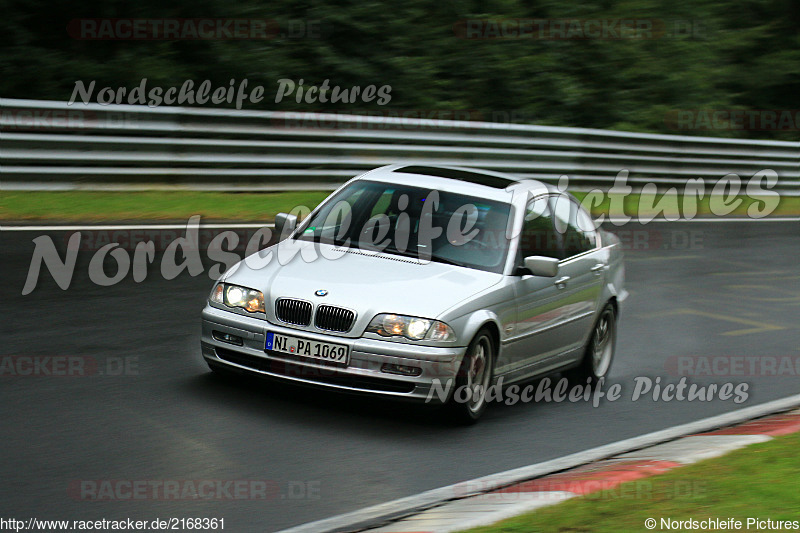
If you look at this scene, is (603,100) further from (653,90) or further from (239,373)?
(239,373)

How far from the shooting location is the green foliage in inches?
742

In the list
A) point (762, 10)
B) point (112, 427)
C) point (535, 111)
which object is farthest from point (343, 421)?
point (762, 10)

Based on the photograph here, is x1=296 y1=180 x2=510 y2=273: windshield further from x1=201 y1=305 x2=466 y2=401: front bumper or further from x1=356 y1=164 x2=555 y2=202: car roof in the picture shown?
x1=201 y1=305 x2=466 y2=401: front bumper

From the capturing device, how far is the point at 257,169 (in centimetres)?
1686

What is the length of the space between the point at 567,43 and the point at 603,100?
5.16ft

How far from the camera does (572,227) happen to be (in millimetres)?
9609

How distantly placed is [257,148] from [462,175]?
26.0ft

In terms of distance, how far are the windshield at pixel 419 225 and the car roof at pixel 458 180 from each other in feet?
0.27

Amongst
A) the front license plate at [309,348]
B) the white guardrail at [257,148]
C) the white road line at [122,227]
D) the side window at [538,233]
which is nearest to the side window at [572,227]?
the side window at [538,233]

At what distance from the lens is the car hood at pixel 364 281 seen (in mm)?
7488

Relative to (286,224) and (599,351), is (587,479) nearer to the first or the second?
(286,224)

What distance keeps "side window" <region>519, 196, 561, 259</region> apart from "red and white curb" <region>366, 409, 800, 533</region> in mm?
1886

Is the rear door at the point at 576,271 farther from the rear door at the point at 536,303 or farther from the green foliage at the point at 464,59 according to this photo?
the green foliage at the point at 464,59

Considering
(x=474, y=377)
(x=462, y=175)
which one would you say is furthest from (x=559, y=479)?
(x=462, y=175)
